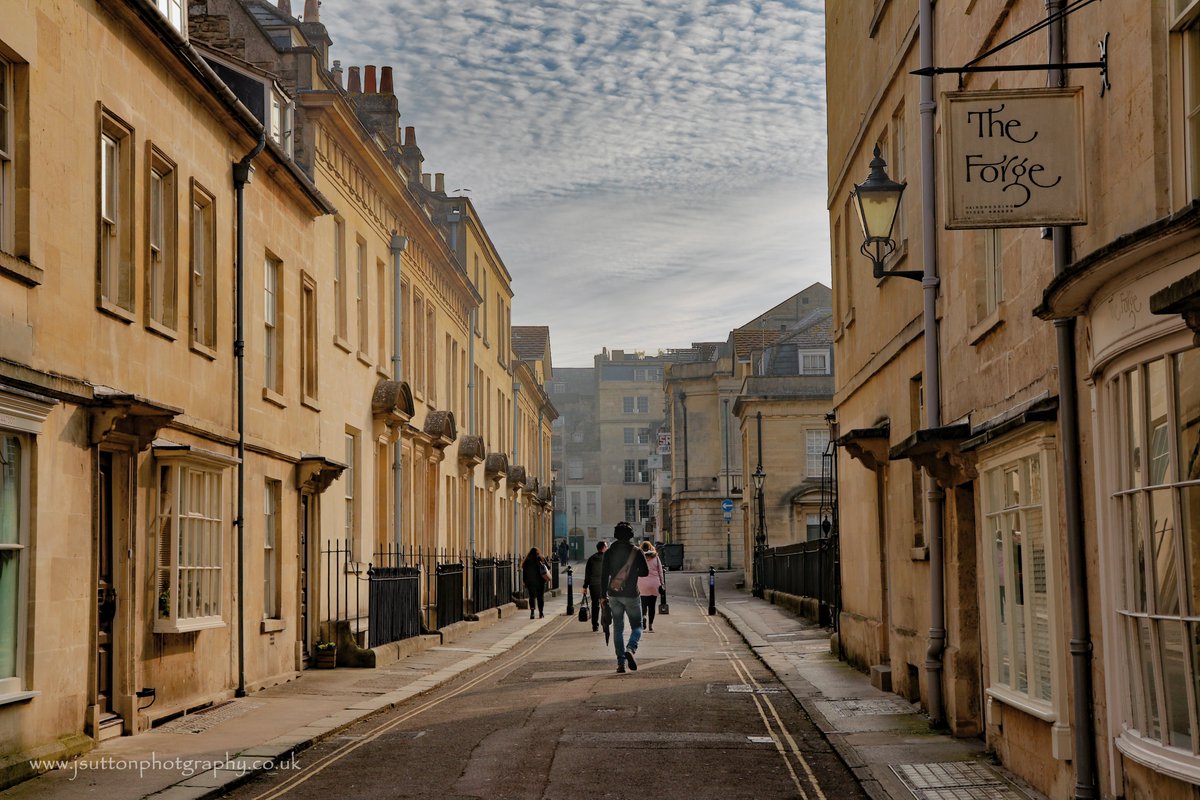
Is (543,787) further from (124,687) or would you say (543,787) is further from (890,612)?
(890,612)

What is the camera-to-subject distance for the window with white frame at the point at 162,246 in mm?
13898

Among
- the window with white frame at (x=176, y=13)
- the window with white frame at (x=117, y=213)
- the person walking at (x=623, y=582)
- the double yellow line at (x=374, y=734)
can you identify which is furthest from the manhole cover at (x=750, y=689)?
the window with white frame at (x=176, y=13)

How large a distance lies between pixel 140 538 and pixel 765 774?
6172 mm

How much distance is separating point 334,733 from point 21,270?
4878 millimetres

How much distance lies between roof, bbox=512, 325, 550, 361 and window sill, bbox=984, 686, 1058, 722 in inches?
2378

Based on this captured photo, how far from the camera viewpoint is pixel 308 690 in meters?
16.8

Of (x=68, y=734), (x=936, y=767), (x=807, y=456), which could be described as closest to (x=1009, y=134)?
(x=936, y=767)

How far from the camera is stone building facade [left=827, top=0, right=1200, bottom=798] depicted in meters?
6.94

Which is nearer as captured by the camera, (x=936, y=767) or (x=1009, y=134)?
(x=1009, y=134)

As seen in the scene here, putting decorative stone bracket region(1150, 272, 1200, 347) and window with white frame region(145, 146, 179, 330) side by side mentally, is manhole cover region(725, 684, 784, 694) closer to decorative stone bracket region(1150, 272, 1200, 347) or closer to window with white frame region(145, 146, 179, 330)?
window with white frame region(145, 146, 179, 330)

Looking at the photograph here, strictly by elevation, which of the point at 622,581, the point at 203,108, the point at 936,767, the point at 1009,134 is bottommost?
the point at 936,767

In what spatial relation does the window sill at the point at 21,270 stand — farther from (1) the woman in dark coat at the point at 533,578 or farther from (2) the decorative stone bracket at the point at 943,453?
(1) the woman in dark coat at the point at 533,578

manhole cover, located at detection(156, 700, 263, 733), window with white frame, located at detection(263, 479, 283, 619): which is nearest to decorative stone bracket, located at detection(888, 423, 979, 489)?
manhole cover, located at detection(156, 700, 263, 733)

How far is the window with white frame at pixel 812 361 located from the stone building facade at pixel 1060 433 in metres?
44.6
